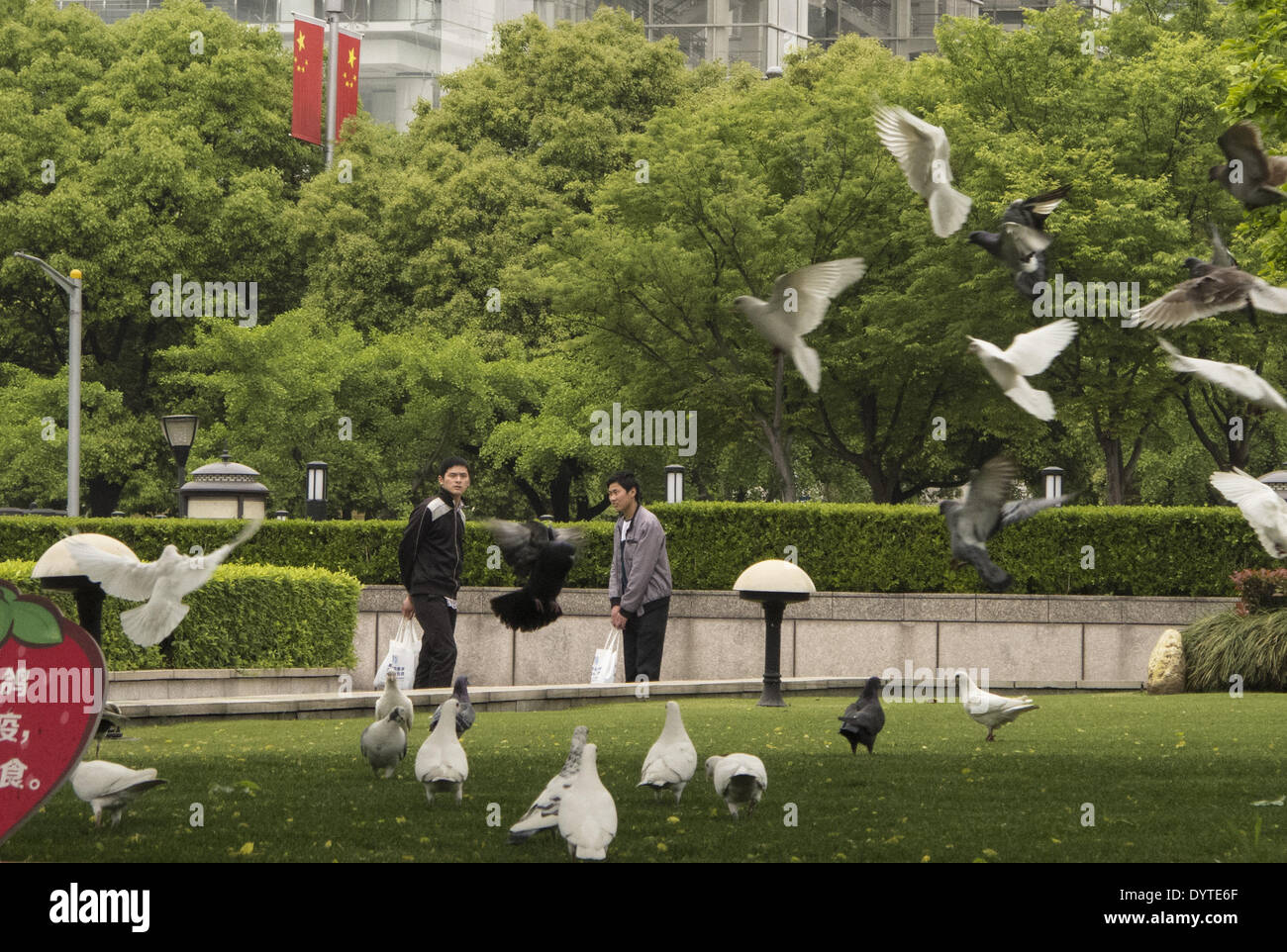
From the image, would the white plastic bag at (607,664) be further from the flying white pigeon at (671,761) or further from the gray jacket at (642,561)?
the flying white pigeon at (671,761)

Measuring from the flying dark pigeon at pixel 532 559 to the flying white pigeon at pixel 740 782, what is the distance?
2.51 meters

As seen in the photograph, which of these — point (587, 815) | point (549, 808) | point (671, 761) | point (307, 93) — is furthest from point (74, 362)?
point (587, 815)

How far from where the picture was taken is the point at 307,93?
143 feet

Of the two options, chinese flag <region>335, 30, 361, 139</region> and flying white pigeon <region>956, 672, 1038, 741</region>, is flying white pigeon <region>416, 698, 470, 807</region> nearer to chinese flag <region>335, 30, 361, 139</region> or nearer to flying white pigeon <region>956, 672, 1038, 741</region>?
flying white pigeon <region>956, 672, 1038, 741</region>

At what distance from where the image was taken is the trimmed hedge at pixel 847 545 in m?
21.0

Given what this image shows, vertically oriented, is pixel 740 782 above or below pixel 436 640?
below

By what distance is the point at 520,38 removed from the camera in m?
41.9

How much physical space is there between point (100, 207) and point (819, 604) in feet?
76.5

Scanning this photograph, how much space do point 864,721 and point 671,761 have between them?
7.29 ft

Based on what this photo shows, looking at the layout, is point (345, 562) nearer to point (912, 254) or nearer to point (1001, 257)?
point (912, 254)

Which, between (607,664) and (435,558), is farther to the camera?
(607,664)
